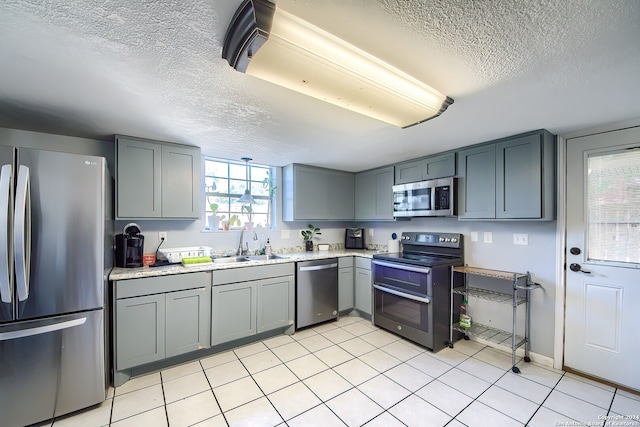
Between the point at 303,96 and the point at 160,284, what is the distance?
2.01 metres

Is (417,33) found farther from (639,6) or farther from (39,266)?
(39,266)

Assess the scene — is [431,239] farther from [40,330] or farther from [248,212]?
[40,330]

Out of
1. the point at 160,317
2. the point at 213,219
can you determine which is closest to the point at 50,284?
the point at 160,317

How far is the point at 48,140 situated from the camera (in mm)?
2449

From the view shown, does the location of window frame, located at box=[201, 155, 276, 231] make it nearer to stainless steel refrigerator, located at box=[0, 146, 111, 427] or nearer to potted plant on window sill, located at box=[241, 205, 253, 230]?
potted plant on window sill, located at box=[241, 205, 253, 230]

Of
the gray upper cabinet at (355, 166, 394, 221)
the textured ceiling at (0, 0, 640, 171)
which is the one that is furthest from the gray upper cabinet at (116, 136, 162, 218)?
the gray upper cabinet at (355, 166, 394, 221)

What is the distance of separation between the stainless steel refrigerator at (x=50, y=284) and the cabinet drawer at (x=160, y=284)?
0.82 ft

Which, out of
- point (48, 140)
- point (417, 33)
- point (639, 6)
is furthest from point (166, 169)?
point (639, 6)

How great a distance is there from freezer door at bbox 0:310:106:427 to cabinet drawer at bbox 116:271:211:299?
0.94ft

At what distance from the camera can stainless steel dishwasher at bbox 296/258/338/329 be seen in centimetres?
321

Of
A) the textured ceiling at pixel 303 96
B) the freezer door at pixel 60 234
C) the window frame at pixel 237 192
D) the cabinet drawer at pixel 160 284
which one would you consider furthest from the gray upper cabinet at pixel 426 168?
the freezer door at pixel 60 234

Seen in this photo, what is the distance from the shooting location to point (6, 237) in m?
1.60

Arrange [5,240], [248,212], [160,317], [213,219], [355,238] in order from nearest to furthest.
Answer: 1. [5,240]
2. [160,317]
3. [213,219]
4. [248,212]
5. [355,238]

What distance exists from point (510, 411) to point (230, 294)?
248 centimetres
